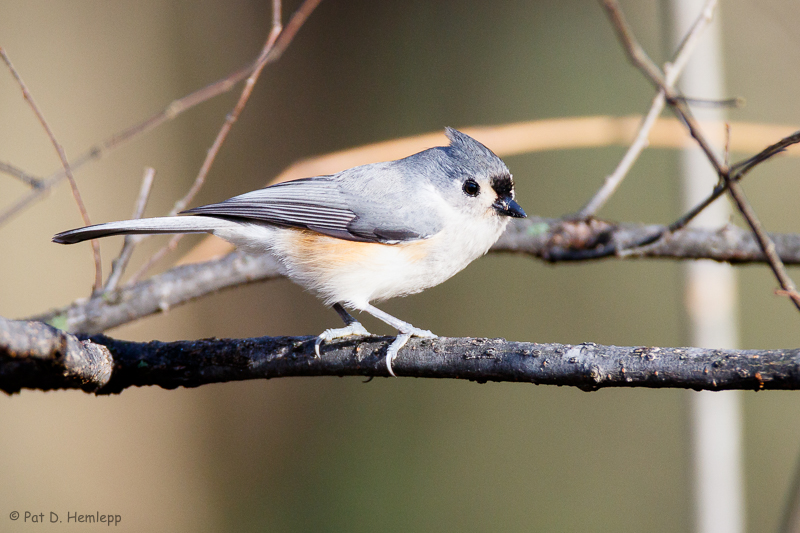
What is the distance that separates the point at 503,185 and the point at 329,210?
1.80 feet

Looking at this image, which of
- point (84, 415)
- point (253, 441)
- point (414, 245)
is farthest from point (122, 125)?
point (414, 245)

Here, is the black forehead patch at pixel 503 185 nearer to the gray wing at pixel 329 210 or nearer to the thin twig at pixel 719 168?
the gray wing at pixel 329 210

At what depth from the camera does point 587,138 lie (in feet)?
7.52

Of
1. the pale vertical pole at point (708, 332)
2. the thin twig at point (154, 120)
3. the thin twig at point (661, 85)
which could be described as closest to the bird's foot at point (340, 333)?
the thin twig at point (154, 120)

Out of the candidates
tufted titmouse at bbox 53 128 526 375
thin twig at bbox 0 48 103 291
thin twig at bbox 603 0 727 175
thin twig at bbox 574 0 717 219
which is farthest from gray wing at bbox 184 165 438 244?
thin twig at bbox 603 0 727 175

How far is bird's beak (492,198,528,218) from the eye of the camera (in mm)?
1889

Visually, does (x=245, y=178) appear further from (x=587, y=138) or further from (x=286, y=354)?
(x=286, y=354)

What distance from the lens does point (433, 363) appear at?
4.44ft

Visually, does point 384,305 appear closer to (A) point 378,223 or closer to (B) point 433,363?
(A) point 378,223

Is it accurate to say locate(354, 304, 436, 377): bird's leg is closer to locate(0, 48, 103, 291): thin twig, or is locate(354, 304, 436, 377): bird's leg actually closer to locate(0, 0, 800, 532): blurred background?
locate(0, 48, 103, 291): thin twig

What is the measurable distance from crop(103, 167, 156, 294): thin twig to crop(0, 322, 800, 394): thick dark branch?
0.45 metres

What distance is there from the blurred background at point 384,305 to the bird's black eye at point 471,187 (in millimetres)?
1749

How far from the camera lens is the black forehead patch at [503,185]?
1.92m

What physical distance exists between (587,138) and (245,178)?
2644 millimetres
